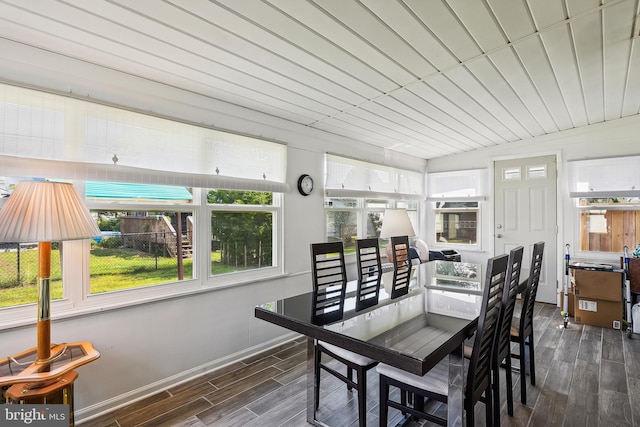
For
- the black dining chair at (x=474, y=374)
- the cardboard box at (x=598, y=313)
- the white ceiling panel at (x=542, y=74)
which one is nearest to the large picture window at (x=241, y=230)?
the black dining chair at (x=474, y=374)

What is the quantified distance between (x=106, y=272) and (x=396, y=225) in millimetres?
2658

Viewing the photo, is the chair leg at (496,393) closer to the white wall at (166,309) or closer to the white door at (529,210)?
the white wall at (166,309)

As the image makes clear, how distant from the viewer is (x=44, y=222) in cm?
156

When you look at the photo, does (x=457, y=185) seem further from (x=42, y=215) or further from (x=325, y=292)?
(x=42, y=215)

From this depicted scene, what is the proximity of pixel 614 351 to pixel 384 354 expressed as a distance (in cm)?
327

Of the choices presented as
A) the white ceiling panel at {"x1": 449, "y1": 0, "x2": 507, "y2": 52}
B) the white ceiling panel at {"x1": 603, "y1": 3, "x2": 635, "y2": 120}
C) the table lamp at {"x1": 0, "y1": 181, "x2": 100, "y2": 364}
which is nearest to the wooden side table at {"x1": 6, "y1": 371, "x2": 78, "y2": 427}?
the table lamp at {"x1": 0, "y1": 181, "x2": 100, "y2": 364}

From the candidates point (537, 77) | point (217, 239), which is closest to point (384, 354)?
point (217, 239)

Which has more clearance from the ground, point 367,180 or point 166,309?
point 367,180

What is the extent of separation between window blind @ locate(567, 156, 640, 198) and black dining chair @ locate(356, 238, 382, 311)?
339cm

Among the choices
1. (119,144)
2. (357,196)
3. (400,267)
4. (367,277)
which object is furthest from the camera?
(357,196)

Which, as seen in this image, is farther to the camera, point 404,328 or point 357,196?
point 357,196

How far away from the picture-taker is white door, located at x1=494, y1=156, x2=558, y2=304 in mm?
4855

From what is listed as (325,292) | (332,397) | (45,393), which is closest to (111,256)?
(45,393)

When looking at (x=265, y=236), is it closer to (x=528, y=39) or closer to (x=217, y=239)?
(x=217, y=239)
